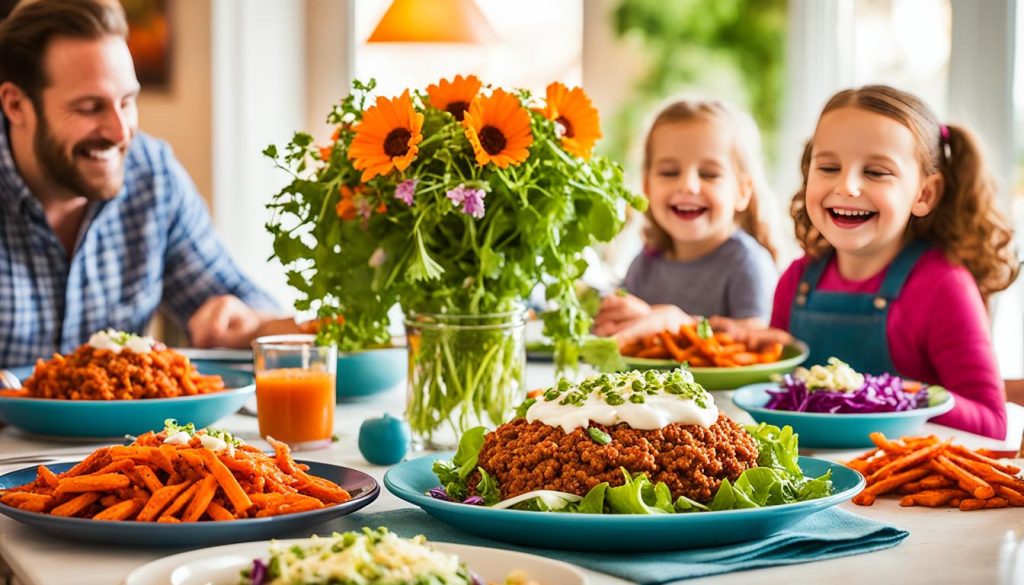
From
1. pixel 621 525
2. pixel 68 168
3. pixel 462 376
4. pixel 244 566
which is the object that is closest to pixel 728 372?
pixel 462 376

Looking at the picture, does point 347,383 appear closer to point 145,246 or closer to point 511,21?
point 145,246

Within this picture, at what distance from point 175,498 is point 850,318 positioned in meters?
1.67

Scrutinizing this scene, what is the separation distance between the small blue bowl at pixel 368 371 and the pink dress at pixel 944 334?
964mm

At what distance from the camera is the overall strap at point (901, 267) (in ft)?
8.21

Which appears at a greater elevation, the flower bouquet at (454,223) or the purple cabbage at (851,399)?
the flower bouquet at (454,223)

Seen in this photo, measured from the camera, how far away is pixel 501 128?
172 centimetres

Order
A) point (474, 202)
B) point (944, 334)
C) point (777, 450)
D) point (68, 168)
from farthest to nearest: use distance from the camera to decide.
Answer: point (68, 168), point (944, 334), point (474, 202), point (777, 450)

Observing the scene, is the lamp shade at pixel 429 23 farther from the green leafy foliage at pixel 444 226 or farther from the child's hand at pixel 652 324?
the green leafy foliage at pixel 444 226

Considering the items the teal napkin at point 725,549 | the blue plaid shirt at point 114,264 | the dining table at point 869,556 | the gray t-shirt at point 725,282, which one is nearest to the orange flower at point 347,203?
the dining table at point 869,556

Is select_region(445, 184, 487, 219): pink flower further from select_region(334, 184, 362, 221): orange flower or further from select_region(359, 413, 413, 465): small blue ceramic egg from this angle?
select_region(359, 413, 413, 465): small blue ceramic egg

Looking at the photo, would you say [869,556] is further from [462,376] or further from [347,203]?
[347,203]

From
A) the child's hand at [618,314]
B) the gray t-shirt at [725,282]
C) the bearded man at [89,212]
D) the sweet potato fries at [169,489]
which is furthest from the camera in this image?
the gray t-shirt at [725,282]

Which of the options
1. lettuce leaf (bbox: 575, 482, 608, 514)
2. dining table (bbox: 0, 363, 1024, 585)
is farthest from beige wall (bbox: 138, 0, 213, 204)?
lettuce leaf (bbox: 575, 482, 608, 514)

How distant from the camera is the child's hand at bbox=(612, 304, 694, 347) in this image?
2580 millimetres
